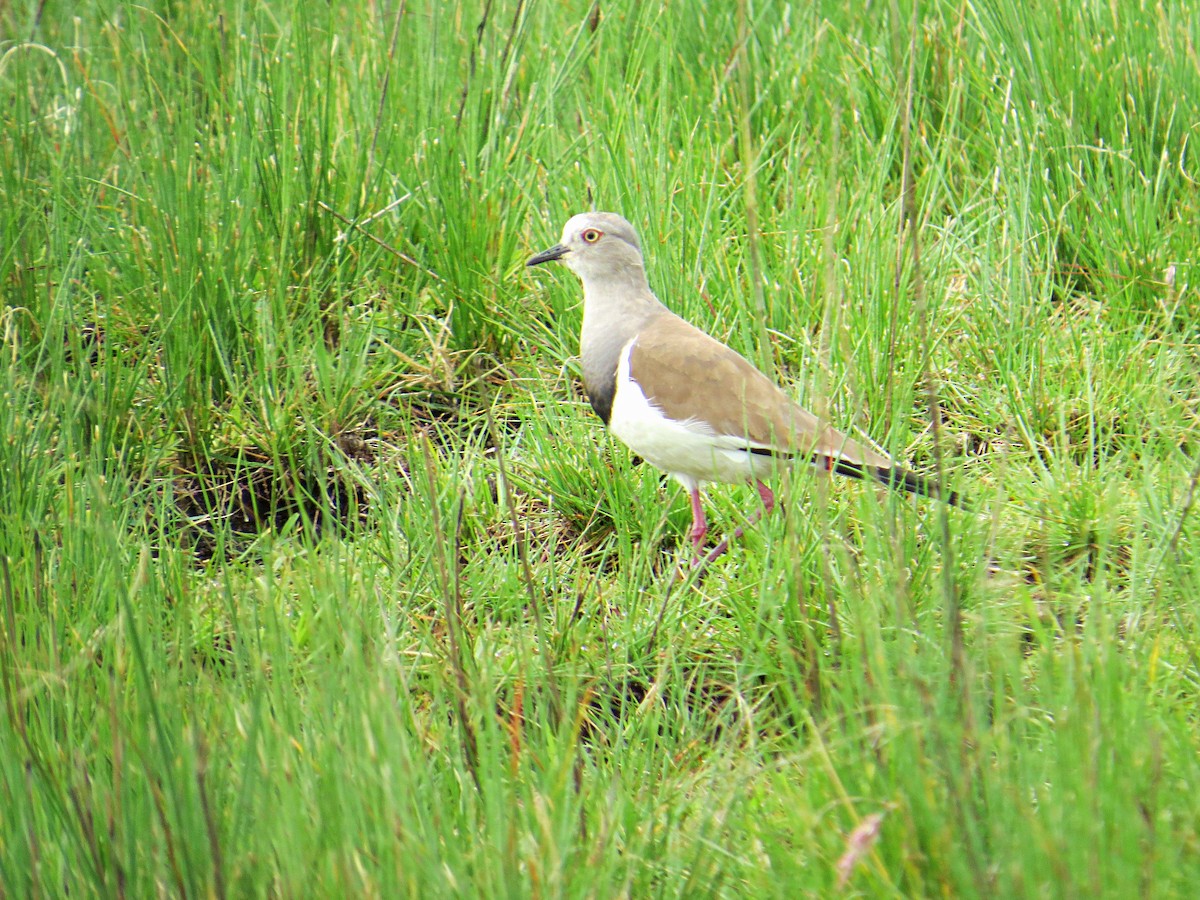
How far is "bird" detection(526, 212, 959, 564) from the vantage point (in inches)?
132

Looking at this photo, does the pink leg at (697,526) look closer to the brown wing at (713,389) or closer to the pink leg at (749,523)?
the pink leg at (749,523)

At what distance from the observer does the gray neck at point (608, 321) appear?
364 cm

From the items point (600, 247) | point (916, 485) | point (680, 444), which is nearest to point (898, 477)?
point (916, 485)

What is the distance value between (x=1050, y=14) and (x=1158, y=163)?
59 centimetres

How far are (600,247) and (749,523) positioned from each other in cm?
99

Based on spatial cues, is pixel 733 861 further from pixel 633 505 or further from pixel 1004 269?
pixel 1004 269

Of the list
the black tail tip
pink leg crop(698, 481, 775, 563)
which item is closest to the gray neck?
pink leg crop(698, 481, 775, 563)

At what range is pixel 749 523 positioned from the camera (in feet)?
10.7

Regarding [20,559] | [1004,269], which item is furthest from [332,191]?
[1004,269]

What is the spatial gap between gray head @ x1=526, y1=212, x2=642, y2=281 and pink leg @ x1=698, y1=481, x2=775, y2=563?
0.73m

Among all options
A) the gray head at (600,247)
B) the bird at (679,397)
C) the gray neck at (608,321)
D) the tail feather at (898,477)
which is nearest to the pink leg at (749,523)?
the bird at (679,397)

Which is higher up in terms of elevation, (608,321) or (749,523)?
(608,321)

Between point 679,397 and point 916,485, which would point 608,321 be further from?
point 916,485

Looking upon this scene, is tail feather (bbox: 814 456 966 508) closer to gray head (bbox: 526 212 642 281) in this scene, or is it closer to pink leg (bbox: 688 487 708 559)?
pink leg (bbox: 688 487 708 559)
